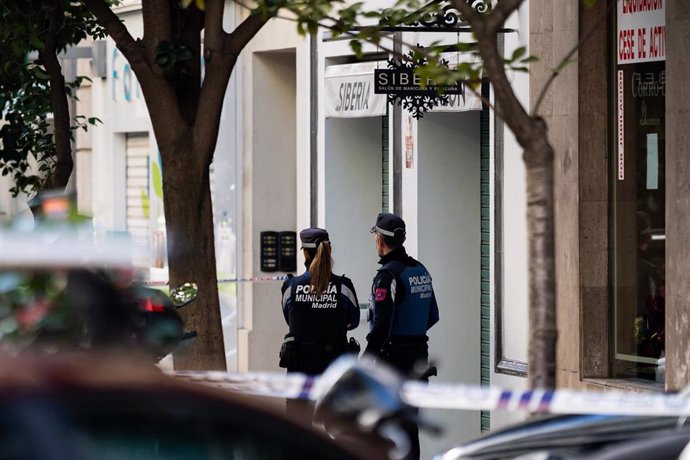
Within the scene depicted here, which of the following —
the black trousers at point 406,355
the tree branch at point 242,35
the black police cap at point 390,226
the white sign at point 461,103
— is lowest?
the black trousers at point 406,355

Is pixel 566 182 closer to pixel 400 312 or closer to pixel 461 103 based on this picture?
pixel 400 312

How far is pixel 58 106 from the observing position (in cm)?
1332

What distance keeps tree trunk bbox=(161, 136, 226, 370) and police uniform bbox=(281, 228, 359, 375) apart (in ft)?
4.27

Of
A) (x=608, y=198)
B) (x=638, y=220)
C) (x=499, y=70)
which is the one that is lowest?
(x=638, y=220)

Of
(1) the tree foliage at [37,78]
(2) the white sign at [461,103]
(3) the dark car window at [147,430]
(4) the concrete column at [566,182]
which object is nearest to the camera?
(3) the dark car window at [147,430]

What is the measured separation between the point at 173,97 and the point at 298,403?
205 centimetres

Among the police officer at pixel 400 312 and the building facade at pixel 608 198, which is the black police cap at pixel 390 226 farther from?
the building facade at pixel 608 198

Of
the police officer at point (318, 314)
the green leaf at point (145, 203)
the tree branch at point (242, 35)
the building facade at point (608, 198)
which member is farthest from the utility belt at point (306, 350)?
the green leaf at point (145, 203)

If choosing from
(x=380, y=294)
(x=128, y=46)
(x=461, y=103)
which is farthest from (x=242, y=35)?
(x=461, y=103)

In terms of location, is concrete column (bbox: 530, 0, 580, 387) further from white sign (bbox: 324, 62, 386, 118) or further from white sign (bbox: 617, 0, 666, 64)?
white sign (bbox: 324, 62, 386, 118)

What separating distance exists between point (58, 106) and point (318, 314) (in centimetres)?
384

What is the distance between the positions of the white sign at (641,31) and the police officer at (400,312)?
86.4 inches

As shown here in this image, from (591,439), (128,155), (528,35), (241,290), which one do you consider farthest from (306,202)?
(591,439)

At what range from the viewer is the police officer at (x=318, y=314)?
35.0 feet
